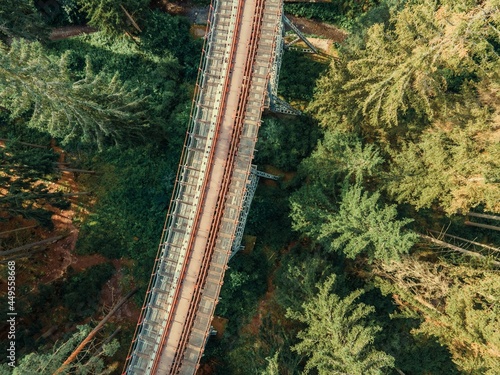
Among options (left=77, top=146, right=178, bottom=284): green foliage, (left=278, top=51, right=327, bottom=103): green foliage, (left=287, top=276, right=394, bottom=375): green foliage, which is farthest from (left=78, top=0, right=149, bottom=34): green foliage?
(left=287, top=276, right=394, bottom=375): green foliage

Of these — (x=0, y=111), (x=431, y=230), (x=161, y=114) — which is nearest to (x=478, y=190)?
(x=431, y=230)

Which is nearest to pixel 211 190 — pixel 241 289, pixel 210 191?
pixel 210 191

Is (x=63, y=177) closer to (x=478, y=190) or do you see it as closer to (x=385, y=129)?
(x=385, y=129)

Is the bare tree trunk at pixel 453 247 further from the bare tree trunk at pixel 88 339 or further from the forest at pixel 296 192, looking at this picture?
the bare tree trunk at pixel 88 339

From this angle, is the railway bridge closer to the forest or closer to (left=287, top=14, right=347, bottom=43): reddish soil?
the forest

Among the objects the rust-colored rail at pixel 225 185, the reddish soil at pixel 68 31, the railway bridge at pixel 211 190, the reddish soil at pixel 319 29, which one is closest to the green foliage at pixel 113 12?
the reddish soil at pixel 68 31

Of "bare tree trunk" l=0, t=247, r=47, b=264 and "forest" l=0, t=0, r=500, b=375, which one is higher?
"forest" l=0, t=0, r=500, b=375
